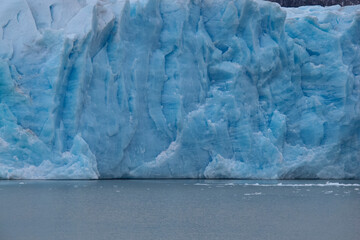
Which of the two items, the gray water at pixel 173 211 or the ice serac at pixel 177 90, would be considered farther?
the ice serac at pixel 177 90

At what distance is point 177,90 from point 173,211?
6.82 metres

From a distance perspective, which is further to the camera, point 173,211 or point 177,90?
point 177,90

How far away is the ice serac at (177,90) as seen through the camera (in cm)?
1469

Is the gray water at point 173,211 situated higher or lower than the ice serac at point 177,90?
lower

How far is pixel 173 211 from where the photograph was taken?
9.82m

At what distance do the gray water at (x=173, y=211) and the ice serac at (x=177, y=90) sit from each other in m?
1.32

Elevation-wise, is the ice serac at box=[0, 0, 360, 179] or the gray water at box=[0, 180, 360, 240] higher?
the ice serac at box=[0, 0, 360, 179]

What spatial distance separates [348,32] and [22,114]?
8.71m

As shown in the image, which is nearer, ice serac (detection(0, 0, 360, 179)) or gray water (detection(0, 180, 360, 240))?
gray water (detection(0, 180, 360, 240))

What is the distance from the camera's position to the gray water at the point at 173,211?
7.89m

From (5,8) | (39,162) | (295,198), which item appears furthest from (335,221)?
(5,8)

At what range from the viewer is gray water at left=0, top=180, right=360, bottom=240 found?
7891 mm

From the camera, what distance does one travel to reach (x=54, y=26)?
1551 centimetres

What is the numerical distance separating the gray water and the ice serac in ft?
4.34
